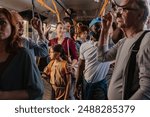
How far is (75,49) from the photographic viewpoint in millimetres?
900

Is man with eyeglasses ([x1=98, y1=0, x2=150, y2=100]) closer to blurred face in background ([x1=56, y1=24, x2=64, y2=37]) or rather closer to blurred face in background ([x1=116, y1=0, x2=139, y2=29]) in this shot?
blurred face in background ([x1=116, y1=0, x2=139, y2=29])

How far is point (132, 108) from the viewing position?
693 mm

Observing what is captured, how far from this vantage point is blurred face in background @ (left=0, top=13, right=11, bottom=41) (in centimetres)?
60

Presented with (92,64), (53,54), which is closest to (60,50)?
(53,54)

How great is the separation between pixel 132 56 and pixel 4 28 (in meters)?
0.35

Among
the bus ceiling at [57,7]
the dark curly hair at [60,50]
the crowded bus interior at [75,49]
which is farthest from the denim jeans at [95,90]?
the bus ceiling at [57,7]

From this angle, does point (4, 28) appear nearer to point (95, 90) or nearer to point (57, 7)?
point (57, 7)

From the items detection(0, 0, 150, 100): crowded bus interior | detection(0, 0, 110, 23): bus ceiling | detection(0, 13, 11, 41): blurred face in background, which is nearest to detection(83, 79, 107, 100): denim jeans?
detection(0, 0, 150, 100): crowded bus interior

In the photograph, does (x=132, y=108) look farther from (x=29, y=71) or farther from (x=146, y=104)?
(x=29, y=71)

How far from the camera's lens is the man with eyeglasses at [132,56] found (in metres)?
0.56

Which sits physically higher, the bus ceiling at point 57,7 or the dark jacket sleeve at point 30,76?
the bus ceiling at point 57,7

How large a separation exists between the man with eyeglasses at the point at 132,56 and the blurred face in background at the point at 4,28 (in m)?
0.31

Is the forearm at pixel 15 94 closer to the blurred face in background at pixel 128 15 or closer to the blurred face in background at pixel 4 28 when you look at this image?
the blurred face in background at pixel 4 28

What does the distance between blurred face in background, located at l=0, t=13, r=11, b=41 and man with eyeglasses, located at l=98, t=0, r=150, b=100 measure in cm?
31
